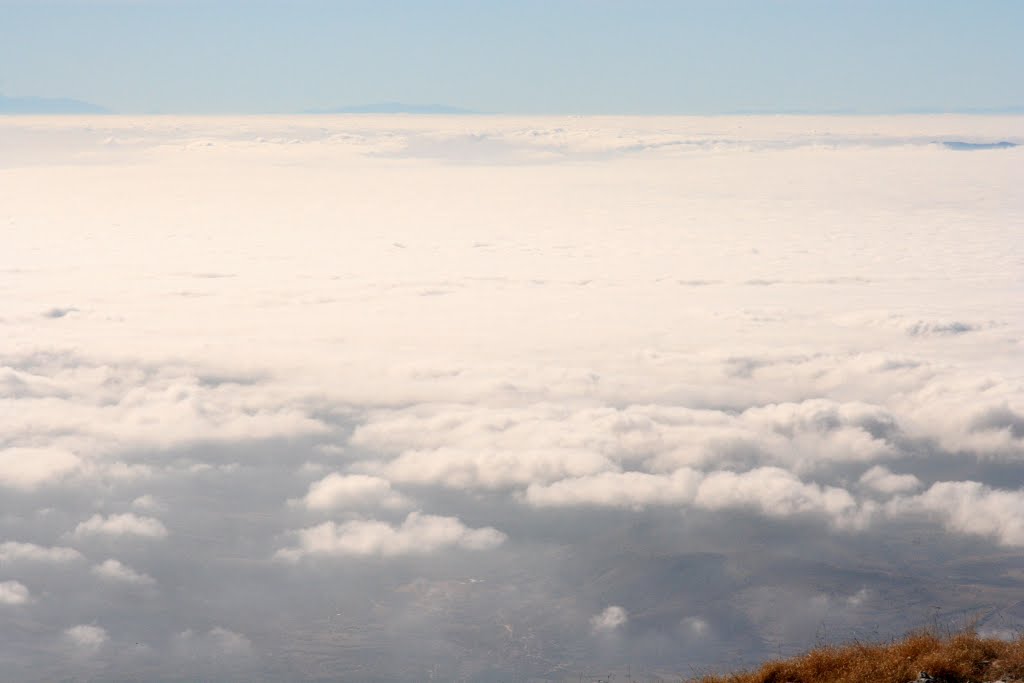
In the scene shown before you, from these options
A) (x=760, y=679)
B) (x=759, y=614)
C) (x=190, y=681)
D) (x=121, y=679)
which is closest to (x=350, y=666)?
(x=190, y=681)

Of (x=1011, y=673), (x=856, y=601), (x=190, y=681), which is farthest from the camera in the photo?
(x=856, y=601)

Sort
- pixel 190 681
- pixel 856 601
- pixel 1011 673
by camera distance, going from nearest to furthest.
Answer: pixel 1011 673 < pixel 190 681 < pixel 856 601

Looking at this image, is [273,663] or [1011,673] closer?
[1011,673]

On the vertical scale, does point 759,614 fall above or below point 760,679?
above

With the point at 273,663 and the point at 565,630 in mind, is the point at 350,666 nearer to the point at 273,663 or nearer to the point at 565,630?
the point at 273,663

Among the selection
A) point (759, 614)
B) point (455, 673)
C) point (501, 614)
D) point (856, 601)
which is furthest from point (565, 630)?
point (856, 601)

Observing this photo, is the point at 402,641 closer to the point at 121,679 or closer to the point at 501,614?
the point at 501,614
